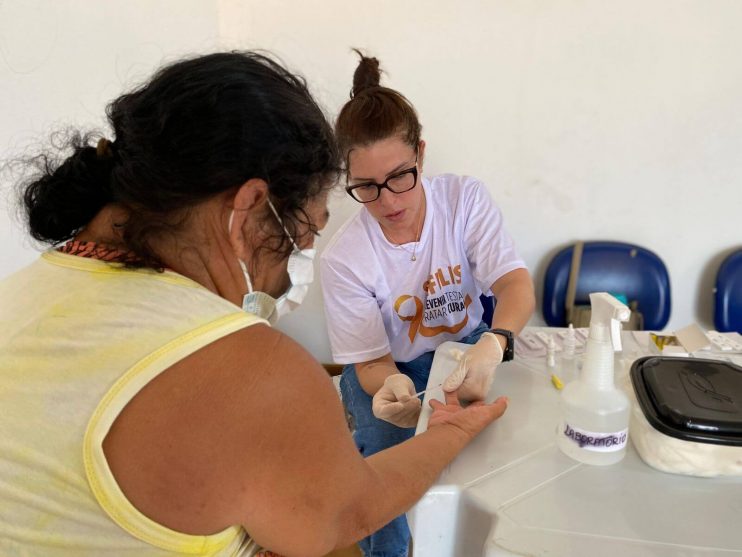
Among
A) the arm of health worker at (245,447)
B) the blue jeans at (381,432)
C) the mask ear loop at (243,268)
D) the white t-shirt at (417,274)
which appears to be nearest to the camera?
the arm of health worker at (245,447)

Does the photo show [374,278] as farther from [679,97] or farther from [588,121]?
[679,97]

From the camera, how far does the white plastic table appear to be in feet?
1.87

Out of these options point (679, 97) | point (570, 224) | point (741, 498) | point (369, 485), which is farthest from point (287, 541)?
point (679, 97)

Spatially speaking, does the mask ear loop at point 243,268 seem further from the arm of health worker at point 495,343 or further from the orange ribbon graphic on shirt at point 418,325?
the orange ribbon graphic on shirt at point 418,325

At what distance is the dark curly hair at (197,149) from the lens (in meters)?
0.56

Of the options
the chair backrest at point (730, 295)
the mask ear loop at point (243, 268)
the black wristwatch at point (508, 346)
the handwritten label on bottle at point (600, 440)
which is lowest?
the chair backrest at point (730, 295)

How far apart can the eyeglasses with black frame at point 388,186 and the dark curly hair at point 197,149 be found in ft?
1.82

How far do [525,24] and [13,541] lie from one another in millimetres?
1867

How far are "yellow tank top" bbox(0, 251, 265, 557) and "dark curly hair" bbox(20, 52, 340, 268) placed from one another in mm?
86

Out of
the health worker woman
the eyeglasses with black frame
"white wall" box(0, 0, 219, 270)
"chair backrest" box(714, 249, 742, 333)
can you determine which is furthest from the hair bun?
"chair backrest" box(714, 249, 742, 333)

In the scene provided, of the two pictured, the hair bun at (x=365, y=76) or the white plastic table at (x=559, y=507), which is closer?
the white plastic table at (x=559, y=507)

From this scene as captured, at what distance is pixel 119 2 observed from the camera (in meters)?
1.48

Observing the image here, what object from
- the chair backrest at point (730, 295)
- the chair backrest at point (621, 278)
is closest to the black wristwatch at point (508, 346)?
the chair backrest at point (621, 278)

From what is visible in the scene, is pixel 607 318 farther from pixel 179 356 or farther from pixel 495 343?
pixel 179 356
